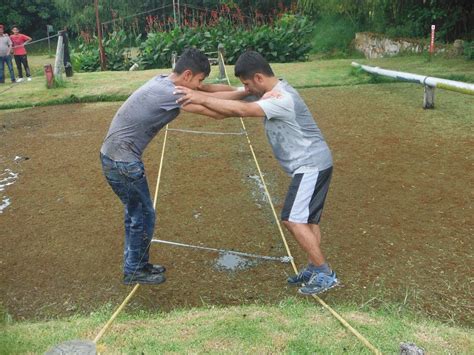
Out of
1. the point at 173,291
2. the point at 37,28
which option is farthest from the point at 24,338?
the point at 37,28

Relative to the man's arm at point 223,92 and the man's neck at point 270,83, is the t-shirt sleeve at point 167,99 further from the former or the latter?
the man's neck at point 270,83

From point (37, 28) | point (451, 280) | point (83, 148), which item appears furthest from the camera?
point (37, 28)

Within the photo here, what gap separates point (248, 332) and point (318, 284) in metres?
0.74

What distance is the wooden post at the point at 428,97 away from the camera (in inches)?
318

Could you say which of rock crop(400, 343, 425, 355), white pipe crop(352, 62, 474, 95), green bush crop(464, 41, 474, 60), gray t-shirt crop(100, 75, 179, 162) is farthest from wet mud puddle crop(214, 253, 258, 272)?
green bush crop(464, 41, 474, 60)

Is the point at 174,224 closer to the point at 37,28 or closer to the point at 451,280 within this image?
the point at 451,280

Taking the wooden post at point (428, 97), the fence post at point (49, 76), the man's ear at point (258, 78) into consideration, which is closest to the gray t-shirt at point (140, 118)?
the man's ear at point (258, 78)

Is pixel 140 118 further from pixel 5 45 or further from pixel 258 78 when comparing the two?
pixel 5 45

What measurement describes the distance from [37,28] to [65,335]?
35205 millimetres

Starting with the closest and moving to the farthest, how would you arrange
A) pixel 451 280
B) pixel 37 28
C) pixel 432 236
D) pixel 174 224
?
pixel 451 280 → pixel 432 236 → pixel 174 224 → pixel 37 28

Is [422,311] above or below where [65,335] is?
below

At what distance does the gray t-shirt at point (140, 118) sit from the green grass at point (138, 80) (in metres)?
7.24

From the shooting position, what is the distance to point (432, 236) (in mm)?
4074

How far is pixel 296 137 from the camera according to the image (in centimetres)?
318
